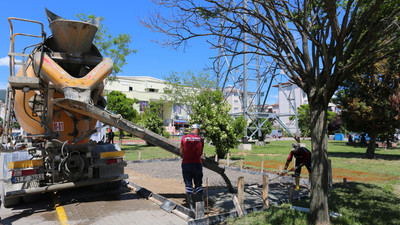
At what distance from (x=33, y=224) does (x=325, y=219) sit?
17.9 ft

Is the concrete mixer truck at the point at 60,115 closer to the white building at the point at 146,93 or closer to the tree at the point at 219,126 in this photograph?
the tree at the point at 219,126

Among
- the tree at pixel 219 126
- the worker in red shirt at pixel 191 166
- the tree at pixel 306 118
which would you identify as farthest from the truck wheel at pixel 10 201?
the tree at pixel 306 118

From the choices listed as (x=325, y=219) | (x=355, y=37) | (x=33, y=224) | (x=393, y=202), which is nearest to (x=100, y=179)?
(x=33, y=224)

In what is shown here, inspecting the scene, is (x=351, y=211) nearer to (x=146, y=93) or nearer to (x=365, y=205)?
(x=365, y=205)

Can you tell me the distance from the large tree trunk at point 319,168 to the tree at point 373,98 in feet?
44.9

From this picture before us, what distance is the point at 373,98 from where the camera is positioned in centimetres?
1781

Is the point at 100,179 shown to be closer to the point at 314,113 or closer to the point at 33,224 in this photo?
the point at 33,224

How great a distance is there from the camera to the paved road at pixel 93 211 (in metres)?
5.71

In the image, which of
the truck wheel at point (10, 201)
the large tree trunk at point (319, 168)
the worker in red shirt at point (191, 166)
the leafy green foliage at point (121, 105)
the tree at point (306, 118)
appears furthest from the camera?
the tree at point (306, 118)

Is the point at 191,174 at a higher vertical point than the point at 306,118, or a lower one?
lower

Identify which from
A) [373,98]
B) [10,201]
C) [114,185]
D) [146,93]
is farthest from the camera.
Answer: [146,93]

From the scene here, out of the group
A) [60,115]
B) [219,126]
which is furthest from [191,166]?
[219,126]

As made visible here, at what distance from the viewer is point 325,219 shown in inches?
194

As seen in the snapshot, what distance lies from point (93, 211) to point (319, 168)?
4.78m
